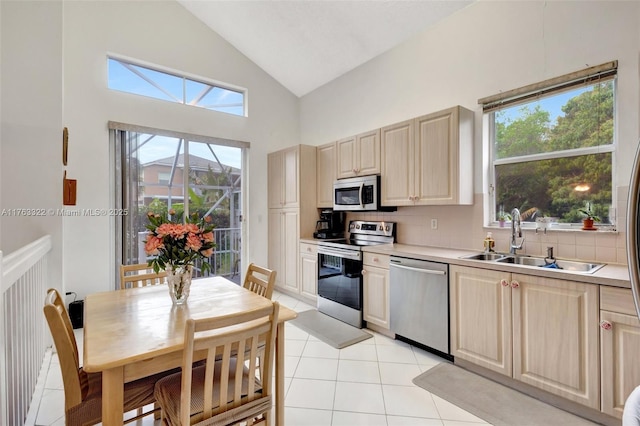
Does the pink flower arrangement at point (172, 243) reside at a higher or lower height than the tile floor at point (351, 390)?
higher

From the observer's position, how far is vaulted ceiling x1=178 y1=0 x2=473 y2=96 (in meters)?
3.21

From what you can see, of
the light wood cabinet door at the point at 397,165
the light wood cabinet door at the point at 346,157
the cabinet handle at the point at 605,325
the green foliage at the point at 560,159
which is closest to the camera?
the cabinet handle at the point at 605,325

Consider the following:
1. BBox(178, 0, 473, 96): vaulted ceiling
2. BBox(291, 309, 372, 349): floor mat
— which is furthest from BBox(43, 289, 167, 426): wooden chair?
BBox(178, 0, 473, 96): vaulted ceiling

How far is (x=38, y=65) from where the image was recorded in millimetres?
2555

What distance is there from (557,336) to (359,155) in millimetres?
2500

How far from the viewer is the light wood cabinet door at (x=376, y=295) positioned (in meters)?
2.97

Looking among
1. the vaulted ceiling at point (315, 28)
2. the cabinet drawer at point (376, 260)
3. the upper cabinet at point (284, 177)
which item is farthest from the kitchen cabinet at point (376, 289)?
the vaulted ceiling at point (315, 28)

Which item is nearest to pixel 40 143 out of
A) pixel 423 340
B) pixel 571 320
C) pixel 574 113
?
pixel 423 340

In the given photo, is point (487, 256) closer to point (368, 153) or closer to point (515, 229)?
point (515, 229)

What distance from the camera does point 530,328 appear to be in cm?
201

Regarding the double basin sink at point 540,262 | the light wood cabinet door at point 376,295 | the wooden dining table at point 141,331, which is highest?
the double basin sink at point 540,262

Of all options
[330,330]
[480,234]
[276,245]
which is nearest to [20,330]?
[330,330]

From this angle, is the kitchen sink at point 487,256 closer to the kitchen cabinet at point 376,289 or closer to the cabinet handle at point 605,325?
the kitchen cabinet at point 376,289

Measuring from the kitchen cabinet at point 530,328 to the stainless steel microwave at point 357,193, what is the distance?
1292 millimetres
